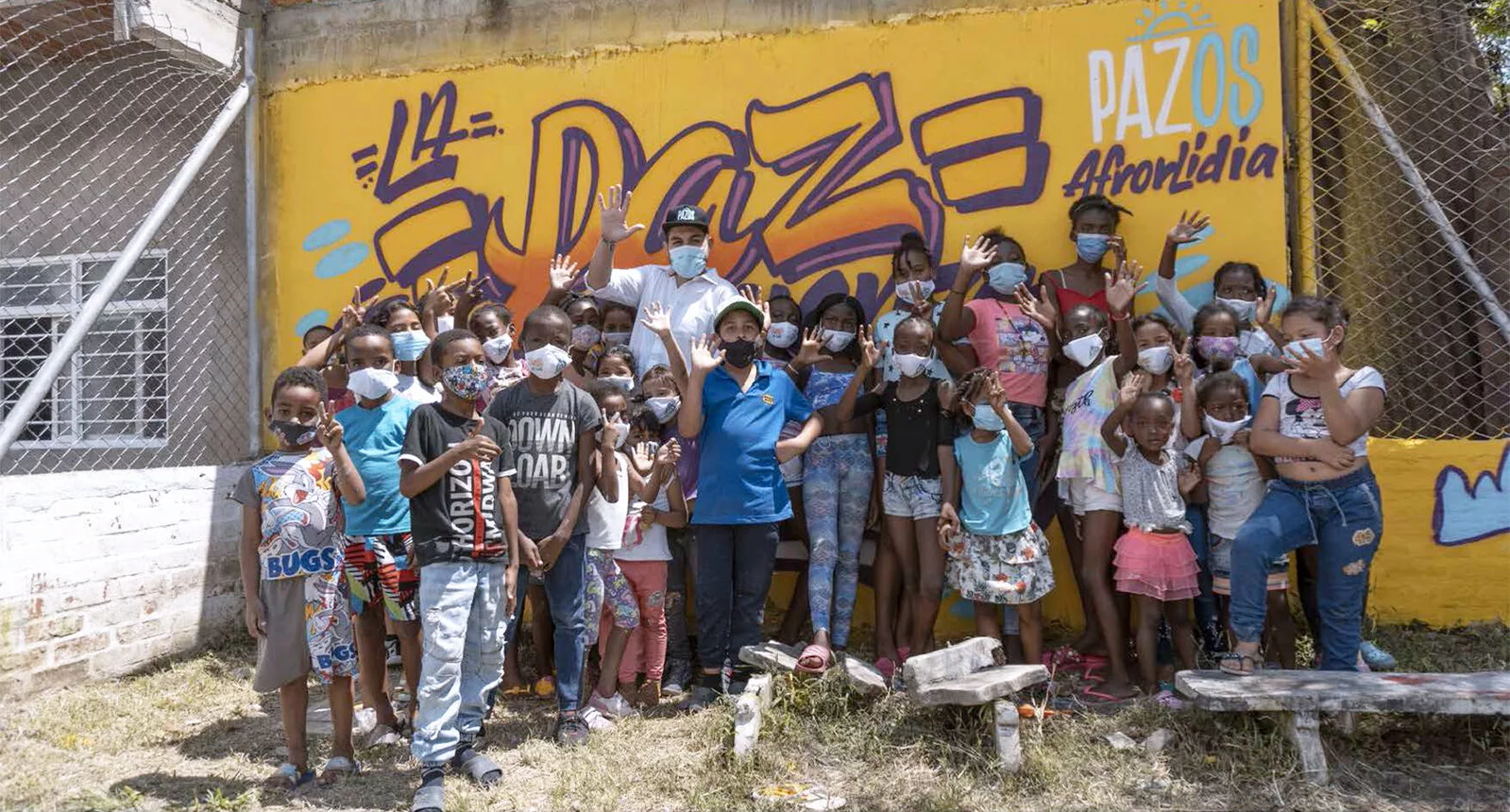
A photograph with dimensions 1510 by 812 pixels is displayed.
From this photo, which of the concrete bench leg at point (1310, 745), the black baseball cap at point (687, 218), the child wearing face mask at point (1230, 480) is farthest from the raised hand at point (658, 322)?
the concrete bench leg at point (1310, 745)

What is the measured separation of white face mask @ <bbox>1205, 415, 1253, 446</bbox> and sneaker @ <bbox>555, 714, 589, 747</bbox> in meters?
2.86

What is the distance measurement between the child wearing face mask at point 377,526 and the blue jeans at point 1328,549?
318 centimetres

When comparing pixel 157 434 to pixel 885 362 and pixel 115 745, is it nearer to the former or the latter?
pixel 115 745

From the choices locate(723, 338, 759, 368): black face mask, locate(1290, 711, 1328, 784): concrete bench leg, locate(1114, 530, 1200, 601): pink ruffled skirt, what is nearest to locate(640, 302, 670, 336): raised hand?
locate(723, 338, 759, 368): black face mask

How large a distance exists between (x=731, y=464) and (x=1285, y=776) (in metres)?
2.37

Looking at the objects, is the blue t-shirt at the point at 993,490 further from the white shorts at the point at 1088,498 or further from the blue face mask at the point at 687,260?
the blue face mask at the point at 687,260

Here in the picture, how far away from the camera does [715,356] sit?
16.0 feet

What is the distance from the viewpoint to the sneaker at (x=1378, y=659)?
4.74m

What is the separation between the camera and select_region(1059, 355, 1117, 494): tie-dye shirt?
471cm

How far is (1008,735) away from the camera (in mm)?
3867

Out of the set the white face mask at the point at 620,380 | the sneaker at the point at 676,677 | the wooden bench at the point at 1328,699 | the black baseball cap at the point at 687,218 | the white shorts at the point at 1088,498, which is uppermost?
the black baseball cap at the point at 687,218

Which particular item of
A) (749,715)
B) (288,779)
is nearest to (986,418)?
(749,715)

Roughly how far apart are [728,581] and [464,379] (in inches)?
61.2

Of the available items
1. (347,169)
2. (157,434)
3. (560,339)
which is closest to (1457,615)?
(560,339)
